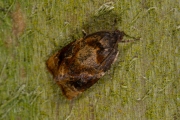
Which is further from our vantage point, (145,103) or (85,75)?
(145,103)

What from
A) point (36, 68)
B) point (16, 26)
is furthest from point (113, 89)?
point (16, 26)

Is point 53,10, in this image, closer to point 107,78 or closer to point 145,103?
point 107,78

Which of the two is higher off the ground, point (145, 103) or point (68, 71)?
point (68, 71)

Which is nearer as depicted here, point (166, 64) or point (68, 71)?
point (68, 71)

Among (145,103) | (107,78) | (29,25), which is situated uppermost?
(29,25)

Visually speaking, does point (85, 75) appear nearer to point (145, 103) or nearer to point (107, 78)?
point (107, 78)

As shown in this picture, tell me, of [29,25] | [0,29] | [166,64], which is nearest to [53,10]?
[29,25]
